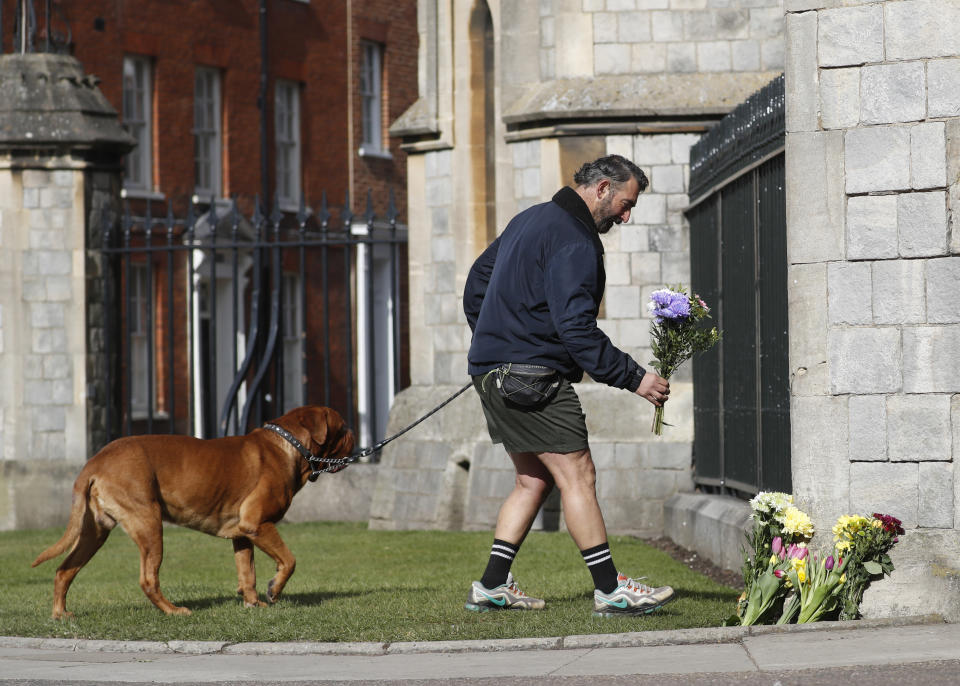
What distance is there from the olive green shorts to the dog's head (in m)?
1.39

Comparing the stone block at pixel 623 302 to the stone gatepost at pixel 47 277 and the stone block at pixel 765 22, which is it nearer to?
the stone block at pixel 765 22

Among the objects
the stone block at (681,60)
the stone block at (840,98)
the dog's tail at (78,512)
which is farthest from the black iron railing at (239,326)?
the stone block at (840,98)

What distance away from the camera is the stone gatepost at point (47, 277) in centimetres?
1567

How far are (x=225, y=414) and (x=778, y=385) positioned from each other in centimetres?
707

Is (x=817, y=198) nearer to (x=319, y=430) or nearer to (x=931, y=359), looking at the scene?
(x=931, y=359)

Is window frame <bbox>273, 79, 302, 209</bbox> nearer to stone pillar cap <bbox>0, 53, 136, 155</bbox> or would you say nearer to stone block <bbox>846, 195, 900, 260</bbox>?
stone pillar cap <bbox>0, 53, 136, 155</bbox>

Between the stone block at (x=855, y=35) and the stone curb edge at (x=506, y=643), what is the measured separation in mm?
2344

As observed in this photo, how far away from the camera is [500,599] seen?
777 cm

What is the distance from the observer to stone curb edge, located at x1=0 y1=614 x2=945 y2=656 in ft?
22.3

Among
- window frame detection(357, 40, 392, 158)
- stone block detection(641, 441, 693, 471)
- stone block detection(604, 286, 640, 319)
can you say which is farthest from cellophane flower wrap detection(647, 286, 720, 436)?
window frame detection(357, 40, 392, 158)

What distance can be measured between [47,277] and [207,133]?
12974 millimetres

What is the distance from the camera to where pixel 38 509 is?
15602 millimetres

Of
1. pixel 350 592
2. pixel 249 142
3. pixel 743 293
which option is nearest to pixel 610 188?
pixel 350 592

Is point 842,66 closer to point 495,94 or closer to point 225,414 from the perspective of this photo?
point 495,94
